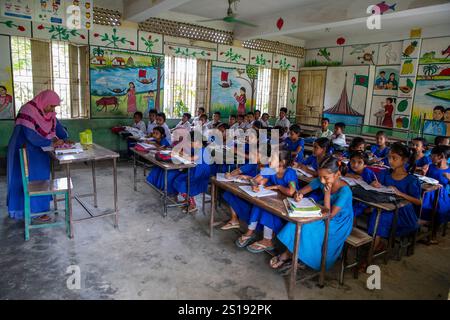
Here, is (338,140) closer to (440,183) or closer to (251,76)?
(440,183)

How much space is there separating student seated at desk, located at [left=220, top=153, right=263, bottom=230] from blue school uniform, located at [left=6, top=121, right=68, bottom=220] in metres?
2.01

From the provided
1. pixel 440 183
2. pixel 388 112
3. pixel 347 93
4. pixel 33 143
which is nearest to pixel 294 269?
pixel 440 183

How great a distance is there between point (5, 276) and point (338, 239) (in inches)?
105

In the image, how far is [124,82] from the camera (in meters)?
6.95

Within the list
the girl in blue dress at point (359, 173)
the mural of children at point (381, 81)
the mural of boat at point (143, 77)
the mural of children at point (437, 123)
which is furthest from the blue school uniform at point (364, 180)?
the mural of children at point (381, 81)

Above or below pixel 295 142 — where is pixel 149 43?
above

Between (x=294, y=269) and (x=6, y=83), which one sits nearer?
(x=294, y=269)

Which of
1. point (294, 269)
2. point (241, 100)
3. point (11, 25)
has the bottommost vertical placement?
point (294, 269)

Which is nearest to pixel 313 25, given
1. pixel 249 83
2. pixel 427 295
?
pixel 249 83

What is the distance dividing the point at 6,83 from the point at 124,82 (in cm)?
209

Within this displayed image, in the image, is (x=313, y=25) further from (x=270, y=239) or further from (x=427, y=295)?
(x=427, y=295)

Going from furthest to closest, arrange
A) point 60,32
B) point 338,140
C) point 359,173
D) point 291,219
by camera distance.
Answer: point 338,140 → point 60,32 → point 359,173 → point 291,219

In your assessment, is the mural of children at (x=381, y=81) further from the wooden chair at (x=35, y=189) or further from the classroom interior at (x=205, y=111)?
the wooden chair at (x=35, y=189)

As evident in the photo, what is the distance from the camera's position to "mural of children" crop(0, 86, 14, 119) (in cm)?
571
